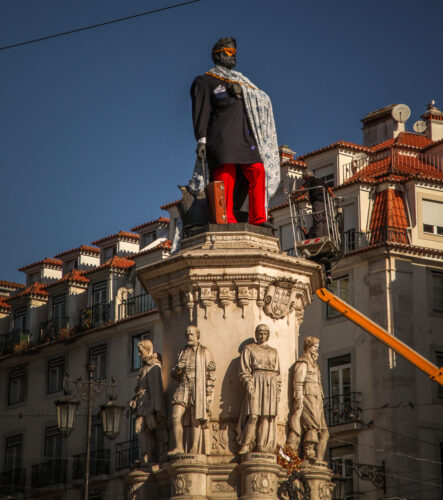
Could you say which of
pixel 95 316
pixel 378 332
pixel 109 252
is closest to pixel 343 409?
pixel 378 332

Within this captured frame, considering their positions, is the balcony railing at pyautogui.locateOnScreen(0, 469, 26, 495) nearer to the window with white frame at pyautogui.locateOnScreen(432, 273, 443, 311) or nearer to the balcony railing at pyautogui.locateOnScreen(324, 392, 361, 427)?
the balcony railing at pyautogui.locateOnScreen(324, 392, 361, 427)

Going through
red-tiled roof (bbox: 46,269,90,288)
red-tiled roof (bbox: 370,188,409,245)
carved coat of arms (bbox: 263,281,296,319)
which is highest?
red-tiled roof (bbox: 46,269,90,288)

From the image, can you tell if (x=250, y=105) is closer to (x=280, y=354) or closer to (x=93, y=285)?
(x=280, y=354)

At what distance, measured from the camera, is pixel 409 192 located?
156 feet

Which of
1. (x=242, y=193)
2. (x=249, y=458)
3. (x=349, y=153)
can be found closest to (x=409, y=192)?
(x=349, y=153)

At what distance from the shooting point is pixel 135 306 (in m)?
53.7

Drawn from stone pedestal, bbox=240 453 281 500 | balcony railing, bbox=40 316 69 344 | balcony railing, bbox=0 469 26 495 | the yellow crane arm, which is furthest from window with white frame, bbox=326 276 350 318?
stone pedestal, bbox=240 453 281 500

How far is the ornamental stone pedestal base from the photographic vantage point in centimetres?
1772

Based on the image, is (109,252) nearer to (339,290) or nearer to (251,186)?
(339,290)

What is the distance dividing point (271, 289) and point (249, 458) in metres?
2.47

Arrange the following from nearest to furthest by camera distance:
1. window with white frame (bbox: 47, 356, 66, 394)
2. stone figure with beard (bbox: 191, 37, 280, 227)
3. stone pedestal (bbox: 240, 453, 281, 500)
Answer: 1. stone pedestal (bbox: 240, 453, 281, 500)
2. stone figure with beard (bbox: 191, 37, 280, 227)
3. window with white frame (bbox: 47, 356, 66, 394)

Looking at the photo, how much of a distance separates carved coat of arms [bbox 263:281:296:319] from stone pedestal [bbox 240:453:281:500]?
83.4 inches

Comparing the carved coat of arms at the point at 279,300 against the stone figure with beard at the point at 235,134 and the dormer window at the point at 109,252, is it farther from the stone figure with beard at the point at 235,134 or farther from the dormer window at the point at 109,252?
the dormer window at the point at 109,252

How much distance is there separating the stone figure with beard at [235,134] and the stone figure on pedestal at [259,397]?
237 centimetres
